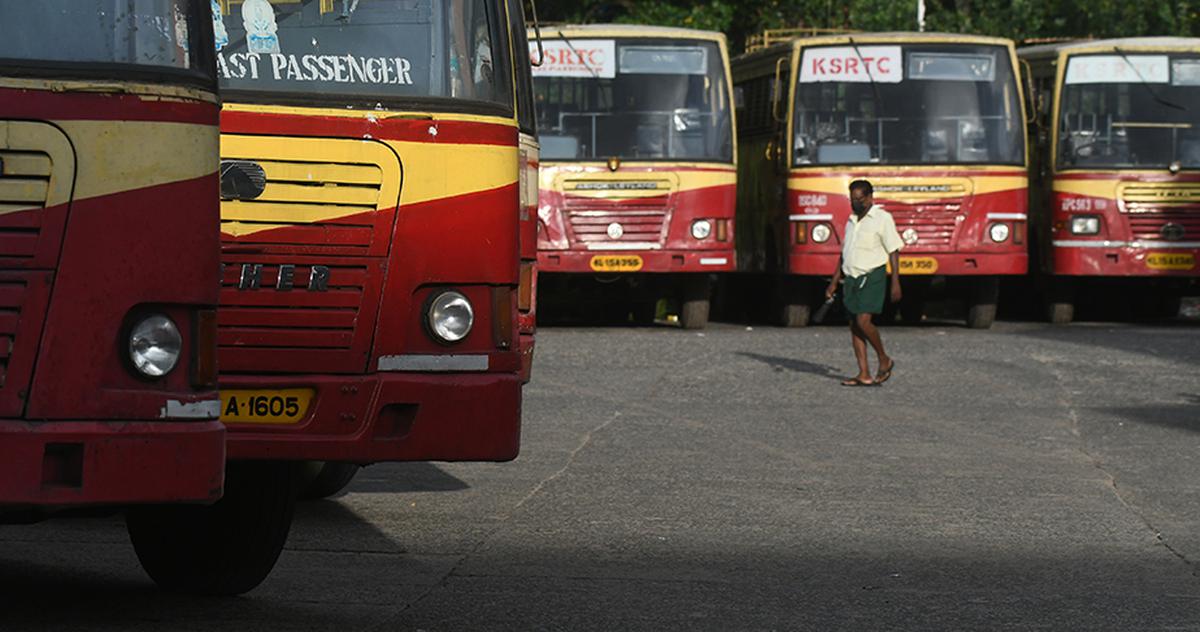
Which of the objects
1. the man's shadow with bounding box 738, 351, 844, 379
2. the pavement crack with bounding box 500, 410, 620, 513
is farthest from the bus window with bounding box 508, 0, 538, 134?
the man's shadow with bounding box 738, 351, 844, 379

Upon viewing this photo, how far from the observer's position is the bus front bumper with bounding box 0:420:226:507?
6.22 m

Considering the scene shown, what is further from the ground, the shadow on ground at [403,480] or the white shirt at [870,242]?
the white shirt at [870,242]

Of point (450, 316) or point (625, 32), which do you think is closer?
point (450, 316)

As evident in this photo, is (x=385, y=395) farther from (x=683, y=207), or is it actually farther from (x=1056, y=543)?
(x=683, y=207)

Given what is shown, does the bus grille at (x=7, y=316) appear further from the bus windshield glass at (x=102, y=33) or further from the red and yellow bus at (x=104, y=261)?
the bus windshield glass at (x=102, y=33)

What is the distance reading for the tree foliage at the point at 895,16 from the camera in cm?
4188

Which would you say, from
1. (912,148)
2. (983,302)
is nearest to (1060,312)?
(983,302)

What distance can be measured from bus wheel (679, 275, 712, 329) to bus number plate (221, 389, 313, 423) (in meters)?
18.8

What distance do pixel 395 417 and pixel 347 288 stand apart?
0.47m

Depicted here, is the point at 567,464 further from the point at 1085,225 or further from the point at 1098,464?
the point at 1085,225

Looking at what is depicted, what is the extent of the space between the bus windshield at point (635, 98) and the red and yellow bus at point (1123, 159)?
3.91 meters

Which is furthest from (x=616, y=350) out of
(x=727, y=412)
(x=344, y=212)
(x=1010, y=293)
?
(x=344, y=212)

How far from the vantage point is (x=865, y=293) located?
752 inches

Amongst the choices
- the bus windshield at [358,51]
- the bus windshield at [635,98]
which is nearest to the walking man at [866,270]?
the bus windshield at [635,98]
